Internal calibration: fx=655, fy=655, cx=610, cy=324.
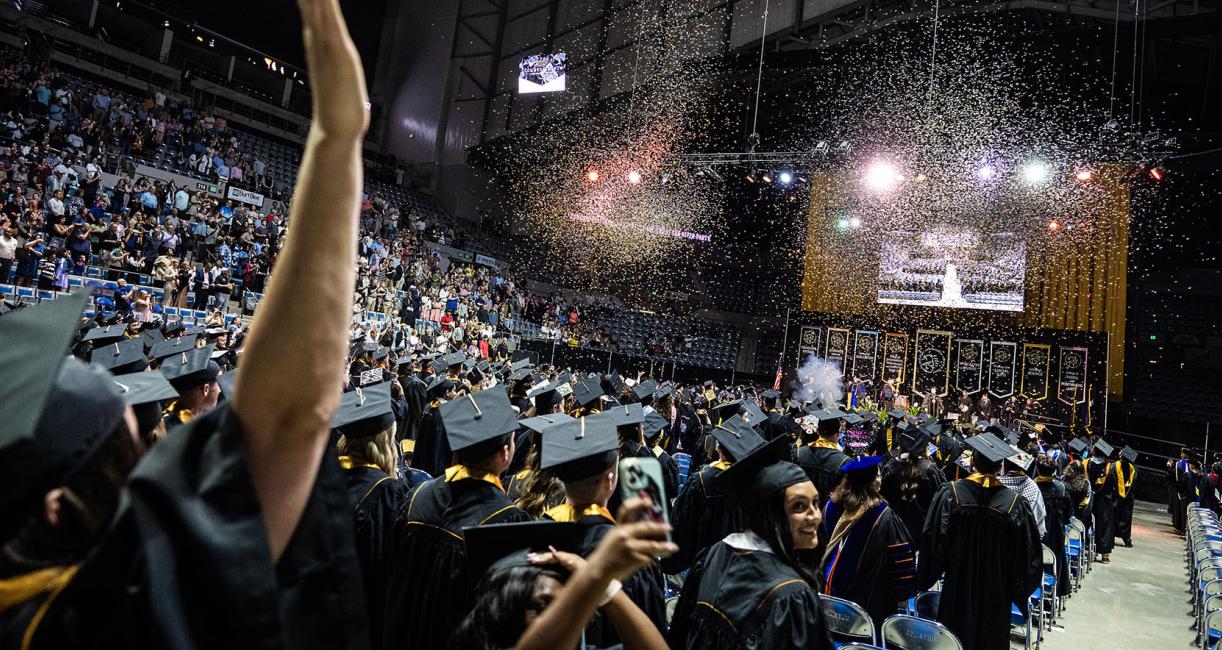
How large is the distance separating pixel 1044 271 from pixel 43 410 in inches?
978

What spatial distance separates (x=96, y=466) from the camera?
2.66ft

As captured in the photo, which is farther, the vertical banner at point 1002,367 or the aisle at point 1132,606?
the vertical banner at point 1002,367

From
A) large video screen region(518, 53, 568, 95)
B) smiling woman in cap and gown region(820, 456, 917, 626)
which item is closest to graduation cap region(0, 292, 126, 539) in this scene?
smiling woman in cap and gown region(820, 456, 917, 626)

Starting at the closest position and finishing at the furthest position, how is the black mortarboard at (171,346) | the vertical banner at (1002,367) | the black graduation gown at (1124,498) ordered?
1. the black mortarboard at (171,346)
2. the black graduation gown at (1124,498)
3. the vertical banner at (1002,367)

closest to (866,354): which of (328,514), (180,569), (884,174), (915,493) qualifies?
(884,174)

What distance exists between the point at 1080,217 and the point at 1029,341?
4277mm

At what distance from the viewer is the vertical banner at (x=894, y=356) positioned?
78.5 feet

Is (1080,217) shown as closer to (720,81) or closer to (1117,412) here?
(1117,412)

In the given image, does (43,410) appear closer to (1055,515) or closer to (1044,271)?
(1055,515)

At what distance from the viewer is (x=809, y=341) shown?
25.7 m

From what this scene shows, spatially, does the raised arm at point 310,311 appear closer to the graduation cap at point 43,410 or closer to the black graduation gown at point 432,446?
the graduation cap at point 43,410

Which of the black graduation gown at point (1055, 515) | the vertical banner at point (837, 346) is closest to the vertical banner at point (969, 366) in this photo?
the vertical banner at point (837, 346)

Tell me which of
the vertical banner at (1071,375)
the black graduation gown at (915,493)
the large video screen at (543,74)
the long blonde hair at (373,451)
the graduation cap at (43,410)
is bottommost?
the black graduation gown at (915,493)

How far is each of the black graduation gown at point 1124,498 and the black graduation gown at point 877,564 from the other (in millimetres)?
9235
